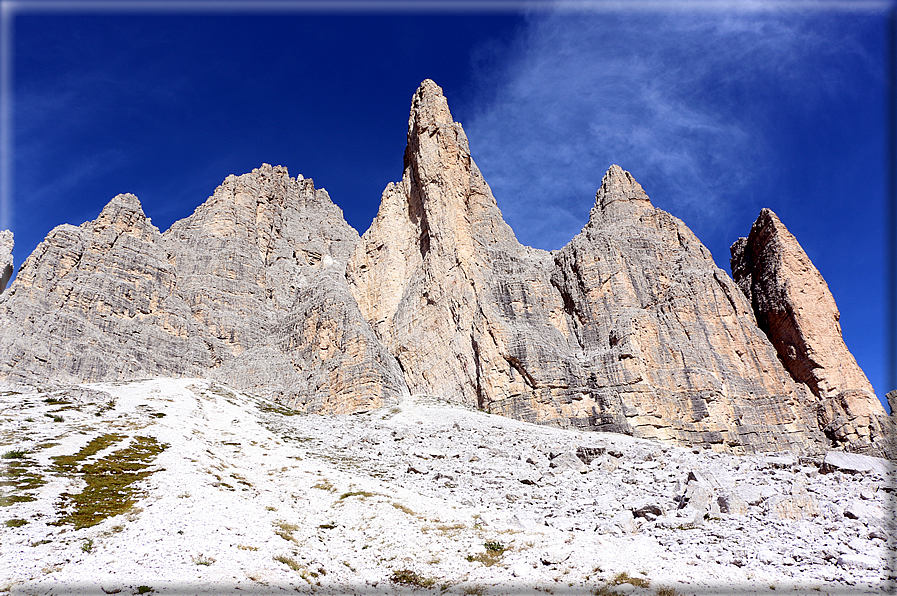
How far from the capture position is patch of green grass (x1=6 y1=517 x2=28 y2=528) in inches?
632

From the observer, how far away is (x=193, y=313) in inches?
2926

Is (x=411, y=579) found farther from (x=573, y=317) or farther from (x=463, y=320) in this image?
(x=573, y=317)

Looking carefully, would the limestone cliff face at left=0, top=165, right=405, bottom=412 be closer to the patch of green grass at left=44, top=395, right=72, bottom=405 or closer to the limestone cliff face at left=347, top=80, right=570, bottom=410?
the limestone cliff face at left=347, top=80, right=570, bottom=410

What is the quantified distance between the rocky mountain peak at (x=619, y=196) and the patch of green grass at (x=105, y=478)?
66727 millimetres

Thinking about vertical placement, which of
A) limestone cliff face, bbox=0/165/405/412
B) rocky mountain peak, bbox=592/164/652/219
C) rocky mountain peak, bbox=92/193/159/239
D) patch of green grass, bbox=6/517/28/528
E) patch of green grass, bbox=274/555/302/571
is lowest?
patch of green grass, bbox=6/517/28/528

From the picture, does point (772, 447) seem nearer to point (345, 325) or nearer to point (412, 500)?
point (412, 500)

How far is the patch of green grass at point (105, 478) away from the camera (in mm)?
18172

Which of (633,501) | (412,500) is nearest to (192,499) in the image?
(412,500)

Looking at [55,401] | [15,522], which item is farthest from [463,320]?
[15,522]

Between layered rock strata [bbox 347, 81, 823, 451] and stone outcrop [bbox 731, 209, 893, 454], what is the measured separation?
89.8 inches

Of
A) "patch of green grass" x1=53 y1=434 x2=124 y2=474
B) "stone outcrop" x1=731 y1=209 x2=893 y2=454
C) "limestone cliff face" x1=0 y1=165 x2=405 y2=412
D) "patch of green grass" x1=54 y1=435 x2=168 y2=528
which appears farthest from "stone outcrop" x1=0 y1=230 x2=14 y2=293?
"stone outcrop" x1=731 y1=209 x2=893 y2=454

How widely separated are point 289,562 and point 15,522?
8769 millimetres

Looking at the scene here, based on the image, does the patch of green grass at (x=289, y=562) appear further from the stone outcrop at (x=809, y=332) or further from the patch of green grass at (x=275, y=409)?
the stone outcrop at (x=809, y=332)

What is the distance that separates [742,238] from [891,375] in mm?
76340
